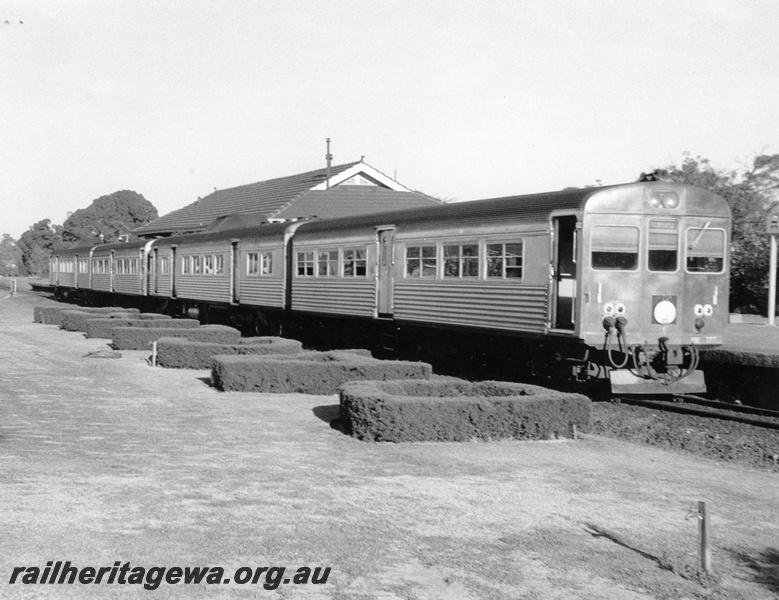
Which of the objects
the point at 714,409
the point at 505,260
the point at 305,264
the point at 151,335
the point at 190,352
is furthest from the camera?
the point at 305,264

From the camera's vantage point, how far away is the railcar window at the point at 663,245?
14602 millimetres

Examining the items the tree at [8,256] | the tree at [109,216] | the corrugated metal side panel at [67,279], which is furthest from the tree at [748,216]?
the tree at [8,256]

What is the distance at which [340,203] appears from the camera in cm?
4381

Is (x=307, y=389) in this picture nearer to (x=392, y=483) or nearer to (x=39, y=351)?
(x=392, y=483)

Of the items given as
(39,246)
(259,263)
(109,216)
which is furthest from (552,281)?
(39,246)

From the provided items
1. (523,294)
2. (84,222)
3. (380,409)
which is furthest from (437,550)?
(84,222)

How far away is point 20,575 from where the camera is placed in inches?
212

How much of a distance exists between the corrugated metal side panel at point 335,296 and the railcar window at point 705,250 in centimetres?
778

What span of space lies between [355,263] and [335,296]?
1.40 metres

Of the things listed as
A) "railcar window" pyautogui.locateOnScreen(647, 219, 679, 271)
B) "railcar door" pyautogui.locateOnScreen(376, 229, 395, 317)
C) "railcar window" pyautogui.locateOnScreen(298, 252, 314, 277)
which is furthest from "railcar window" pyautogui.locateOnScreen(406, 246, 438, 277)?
"railcar window" pyautogui.locateOnScreen(298, 252, 314, 277)

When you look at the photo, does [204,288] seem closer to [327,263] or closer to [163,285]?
[163,285]

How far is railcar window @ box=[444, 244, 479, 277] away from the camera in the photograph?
1692cm

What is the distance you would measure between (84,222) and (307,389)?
87949 millimetres

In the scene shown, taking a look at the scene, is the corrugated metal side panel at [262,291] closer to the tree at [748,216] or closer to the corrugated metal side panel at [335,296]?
the corrugated metal side panel at [335,296]
